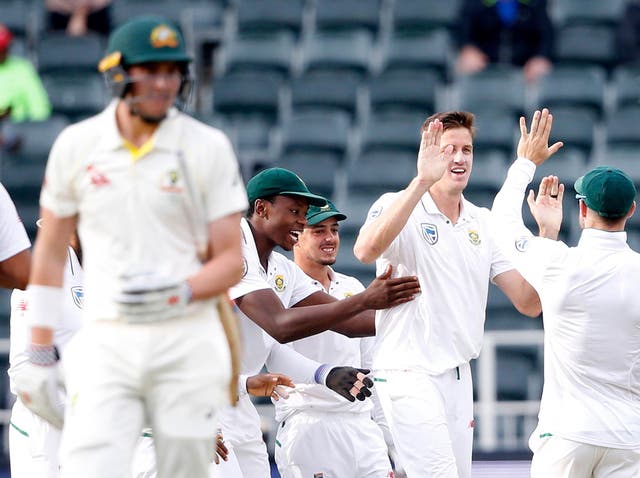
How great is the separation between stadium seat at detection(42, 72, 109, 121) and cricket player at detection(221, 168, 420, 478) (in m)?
6.82

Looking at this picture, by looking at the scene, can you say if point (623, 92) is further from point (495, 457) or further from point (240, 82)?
point (495, 457)

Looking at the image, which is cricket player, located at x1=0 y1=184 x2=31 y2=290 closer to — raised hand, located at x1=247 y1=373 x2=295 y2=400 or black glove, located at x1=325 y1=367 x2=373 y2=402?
raised hand, located at x1=247 y1=373 x2=295 y2=400

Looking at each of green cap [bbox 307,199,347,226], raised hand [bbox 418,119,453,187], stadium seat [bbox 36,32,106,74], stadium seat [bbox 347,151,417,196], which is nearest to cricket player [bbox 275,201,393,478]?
green cap [bbox 307,199,347,226]

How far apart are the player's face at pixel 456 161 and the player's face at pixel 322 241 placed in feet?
2.42

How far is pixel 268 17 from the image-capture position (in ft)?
47.5

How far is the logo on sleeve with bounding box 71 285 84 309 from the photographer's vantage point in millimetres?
6660

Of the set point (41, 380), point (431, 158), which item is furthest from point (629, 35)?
point (41, 380)

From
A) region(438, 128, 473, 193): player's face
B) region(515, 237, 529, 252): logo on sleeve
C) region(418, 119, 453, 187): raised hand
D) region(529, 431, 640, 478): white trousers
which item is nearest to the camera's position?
region(529, 431, 640, 478): white trousers

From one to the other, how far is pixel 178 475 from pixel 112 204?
91 cm

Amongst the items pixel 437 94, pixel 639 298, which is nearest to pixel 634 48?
pixel 437 94

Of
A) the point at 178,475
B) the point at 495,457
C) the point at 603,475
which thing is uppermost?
the point at 178,475

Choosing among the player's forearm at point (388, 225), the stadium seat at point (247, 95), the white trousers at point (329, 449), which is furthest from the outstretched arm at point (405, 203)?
the stadium seat at point (247, 95)

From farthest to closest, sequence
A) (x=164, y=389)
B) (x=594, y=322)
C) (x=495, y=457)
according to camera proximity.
Answer: (x=495, y=457), (x=594, y=322), (x=164, y=389)

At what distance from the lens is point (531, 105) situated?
44.1 feet
